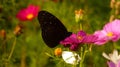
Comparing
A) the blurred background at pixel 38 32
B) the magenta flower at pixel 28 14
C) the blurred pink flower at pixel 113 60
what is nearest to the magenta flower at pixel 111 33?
the blurred pink flower at pixel 113 60

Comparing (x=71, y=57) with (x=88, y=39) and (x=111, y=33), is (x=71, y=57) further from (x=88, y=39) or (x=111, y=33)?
(x=111, y=33)

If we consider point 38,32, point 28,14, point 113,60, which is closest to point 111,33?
point 113,60

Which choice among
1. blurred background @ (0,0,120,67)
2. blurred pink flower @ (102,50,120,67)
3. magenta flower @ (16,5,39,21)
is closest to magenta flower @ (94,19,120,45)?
blurred pink flower @ (102,50,120,67)

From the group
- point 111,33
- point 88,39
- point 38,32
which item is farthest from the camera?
point 38,32

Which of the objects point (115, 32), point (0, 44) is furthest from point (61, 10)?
point (115, 32)

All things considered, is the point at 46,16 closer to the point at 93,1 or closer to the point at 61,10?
the point at 61,10

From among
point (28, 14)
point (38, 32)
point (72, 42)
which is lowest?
point (38, 32)
